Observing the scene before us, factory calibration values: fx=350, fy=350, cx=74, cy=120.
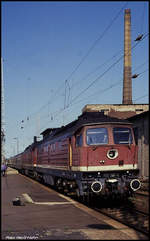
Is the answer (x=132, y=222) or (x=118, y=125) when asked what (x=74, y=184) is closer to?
(x=118, y=125)

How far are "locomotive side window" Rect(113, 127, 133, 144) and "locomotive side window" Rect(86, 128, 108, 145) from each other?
14.7 inches

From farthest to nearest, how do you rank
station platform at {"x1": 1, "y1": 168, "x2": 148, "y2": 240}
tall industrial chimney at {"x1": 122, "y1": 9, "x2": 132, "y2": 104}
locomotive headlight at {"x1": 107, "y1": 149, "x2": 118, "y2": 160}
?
tall industrial chimney at {"x1": 122, "y1": 9, "x2": 132, "y2": 104} < locomotive headlight at {"x1": 107, "y1": 149, "x2": 118, "y2": 160} < station platform at {"x1": 1, "y1": 168, "x2": 148, "y2": 240}

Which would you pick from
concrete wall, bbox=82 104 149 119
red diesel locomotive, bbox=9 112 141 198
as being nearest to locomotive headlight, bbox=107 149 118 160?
red diesel locomotive, bbox=9 112 141 198

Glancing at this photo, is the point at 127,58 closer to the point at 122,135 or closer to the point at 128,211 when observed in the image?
the point at 122,135

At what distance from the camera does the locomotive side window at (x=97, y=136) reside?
41.6ft

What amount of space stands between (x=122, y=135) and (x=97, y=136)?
0.97 m

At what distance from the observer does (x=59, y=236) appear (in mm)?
7586

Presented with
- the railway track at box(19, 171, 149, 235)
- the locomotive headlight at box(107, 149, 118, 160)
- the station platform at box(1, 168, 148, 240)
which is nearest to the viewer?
the station platform at box(1, 168, 148, 240)

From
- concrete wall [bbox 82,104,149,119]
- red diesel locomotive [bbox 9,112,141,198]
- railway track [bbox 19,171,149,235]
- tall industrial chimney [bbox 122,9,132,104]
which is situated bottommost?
railway track [bbox 19,171,149,235]

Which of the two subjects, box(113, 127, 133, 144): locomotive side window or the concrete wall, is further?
the concrete wall

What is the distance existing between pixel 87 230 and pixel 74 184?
5.46 meters

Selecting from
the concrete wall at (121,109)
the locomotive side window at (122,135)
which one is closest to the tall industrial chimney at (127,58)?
the concrete wall at (121,109)

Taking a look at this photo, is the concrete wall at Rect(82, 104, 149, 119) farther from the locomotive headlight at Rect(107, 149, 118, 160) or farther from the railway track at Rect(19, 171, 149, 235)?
the locomotive headlight at Rect(107, 149, 118, 160)

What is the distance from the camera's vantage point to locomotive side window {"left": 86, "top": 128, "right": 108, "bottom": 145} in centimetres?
1269
